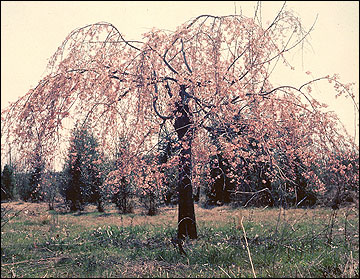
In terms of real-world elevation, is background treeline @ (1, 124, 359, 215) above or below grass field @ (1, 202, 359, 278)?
above

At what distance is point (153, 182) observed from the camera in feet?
25.4

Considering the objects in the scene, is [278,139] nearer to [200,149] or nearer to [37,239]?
[200,149]

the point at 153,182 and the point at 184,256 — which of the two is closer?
the point at 184,256

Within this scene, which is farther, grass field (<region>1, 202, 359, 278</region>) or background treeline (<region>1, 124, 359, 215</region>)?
background treeline (<region>1, 124, 359, 215</region>)

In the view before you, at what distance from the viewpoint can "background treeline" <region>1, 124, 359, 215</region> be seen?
7.04m

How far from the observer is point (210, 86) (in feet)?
22.4

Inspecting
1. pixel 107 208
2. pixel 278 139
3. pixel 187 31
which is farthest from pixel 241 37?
pixel 107 208

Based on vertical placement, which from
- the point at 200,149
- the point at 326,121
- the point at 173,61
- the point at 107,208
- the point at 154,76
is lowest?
the point at 107,208

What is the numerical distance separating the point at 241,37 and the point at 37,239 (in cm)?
757

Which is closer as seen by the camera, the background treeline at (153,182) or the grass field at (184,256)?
the grass field at (184,256)

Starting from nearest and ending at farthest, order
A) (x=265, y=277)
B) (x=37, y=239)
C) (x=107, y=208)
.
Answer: (x=265, y=277) → (x=37, y=239) → (x=107, y=208)

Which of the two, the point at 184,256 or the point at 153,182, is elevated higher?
the point at 153,182

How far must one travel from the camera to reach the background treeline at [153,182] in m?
7.04

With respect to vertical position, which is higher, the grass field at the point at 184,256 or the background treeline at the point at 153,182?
the background treeline at the point at 153,182
